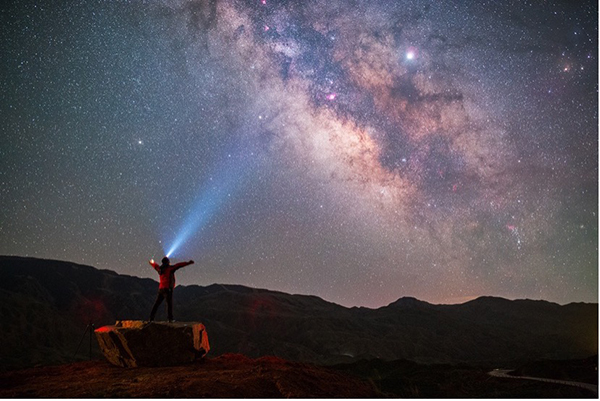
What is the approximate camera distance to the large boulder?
12.0m

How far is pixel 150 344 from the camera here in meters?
12.1

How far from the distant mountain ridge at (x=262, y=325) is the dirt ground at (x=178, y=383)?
47.1m

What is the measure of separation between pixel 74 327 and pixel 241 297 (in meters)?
38.4

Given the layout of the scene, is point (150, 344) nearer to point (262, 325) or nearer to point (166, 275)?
point (166, 275)

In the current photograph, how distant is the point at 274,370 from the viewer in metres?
10.5

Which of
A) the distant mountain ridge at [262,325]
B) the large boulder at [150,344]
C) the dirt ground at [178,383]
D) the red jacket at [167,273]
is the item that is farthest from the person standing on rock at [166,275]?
the distant mountain ridge at [262,325]

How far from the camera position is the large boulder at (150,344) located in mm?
11961

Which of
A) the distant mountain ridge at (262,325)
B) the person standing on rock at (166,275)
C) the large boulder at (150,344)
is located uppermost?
the distant mountain ridge at (262,325)

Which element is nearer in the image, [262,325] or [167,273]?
[167,273]

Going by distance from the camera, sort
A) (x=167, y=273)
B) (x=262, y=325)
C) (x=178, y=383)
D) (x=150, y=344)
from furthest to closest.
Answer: (x=262, y=325) → (x=167, y=273) → (x=150, y=344) → (x=178, y=383)

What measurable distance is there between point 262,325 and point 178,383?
77.2 meters

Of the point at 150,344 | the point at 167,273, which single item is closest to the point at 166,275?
the point at 167,273

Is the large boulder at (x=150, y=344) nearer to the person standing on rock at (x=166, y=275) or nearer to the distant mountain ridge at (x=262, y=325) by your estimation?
the person standing on rock at (x=166, y=275)

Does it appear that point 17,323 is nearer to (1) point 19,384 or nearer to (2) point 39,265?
(2) point 39,265
